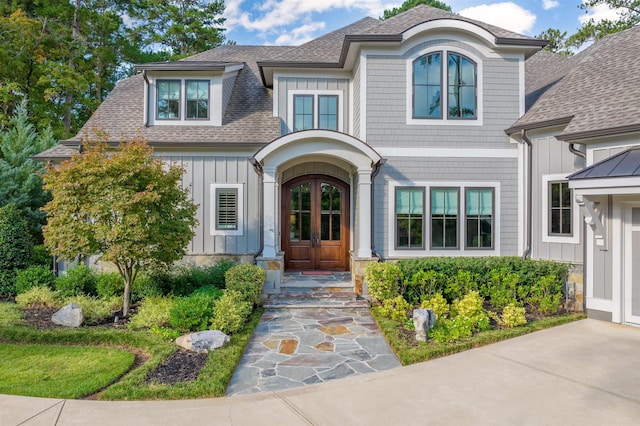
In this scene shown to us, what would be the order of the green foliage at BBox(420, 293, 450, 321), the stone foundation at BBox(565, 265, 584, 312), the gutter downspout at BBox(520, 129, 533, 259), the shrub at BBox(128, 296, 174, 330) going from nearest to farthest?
1. the shrub at BBox(128, 296, 174, 330)
2. the green foliage at BBox(420, 293, 450, 321)
3. the stone foundation at BBox(565, 265, 584, 312)
4. the gutter downspout at BBox(520, 129, 533, 259)

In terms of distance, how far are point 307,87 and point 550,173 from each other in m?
6.11

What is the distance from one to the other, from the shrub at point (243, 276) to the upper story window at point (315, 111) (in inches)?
170

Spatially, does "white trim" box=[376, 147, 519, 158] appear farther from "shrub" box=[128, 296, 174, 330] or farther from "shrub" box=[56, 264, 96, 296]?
"shrub" box=[56, 264, 96, 296]

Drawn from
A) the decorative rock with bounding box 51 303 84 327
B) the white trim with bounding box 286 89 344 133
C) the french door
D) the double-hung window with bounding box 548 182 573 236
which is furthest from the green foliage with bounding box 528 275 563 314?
the decorative rock with bounding box 51 303 84 327

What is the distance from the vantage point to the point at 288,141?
827 cm

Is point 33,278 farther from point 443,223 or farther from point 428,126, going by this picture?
point 428,126

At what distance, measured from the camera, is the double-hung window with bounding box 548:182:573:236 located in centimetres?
787

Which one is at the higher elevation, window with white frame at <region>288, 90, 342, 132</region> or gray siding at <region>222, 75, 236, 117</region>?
gray siding at <region>222, 75, 236, 117</region>

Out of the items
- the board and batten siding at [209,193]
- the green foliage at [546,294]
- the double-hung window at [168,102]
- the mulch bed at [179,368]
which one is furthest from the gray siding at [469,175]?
the double-hung window at [168,102]

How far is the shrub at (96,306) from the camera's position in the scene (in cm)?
670

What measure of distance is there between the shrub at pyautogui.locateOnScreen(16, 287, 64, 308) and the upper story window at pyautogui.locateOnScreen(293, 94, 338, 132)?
650cm

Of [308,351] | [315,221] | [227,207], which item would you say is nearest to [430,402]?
[308,351]

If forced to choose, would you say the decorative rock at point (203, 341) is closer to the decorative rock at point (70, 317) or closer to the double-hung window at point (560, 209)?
the decorative rock at point (70, 317)

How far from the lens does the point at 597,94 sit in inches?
308
